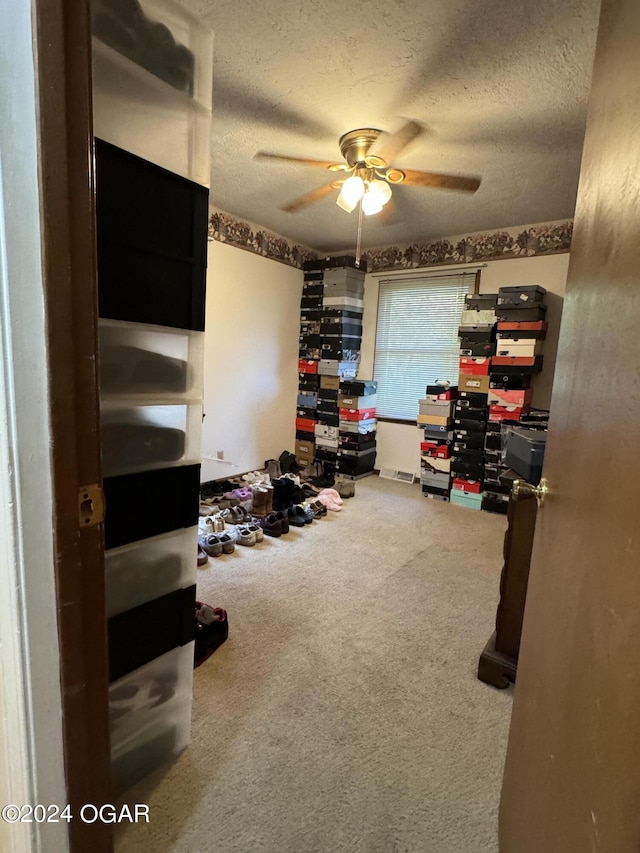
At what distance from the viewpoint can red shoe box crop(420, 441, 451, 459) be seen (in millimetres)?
4000

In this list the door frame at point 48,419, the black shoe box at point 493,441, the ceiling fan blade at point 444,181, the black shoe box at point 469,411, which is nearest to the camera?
the door frame at point 48,419

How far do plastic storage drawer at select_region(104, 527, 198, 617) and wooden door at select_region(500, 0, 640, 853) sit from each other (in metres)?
0.91

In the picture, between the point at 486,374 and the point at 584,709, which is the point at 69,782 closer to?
the point at 584,709

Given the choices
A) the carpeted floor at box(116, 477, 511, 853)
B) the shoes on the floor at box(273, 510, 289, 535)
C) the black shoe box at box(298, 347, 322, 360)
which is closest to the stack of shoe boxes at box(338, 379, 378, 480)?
the black shoe box at box(298, 347, 322, 360)

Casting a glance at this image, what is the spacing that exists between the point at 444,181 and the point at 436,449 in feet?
7.84

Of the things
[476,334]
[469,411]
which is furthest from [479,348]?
[469,411]

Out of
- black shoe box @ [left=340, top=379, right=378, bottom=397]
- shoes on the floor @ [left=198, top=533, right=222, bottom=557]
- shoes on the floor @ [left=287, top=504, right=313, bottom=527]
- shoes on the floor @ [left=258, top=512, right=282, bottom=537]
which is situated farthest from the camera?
black shoe box @ [left=340, top=379, right=378, bottom=397]

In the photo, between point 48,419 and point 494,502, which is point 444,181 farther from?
point 494,502

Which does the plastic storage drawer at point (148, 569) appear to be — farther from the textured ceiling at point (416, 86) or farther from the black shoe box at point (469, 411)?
the black shoe box at point (469, 411)

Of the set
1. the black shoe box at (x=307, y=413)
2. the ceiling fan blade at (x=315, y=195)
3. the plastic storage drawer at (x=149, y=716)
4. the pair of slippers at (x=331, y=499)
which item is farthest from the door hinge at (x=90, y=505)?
the black shoe box at (x=307, y=413)

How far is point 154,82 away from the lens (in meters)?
0.99

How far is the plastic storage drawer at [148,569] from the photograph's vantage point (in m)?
1.06

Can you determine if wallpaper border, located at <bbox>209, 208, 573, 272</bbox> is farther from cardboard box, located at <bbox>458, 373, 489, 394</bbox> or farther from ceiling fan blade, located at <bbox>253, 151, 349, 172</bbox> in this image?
ceiling fan blade, located at <bbox>253, 151, 349, 172</bbox>

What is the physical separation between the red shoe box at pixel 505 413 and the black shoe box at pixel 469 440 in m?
0.20
